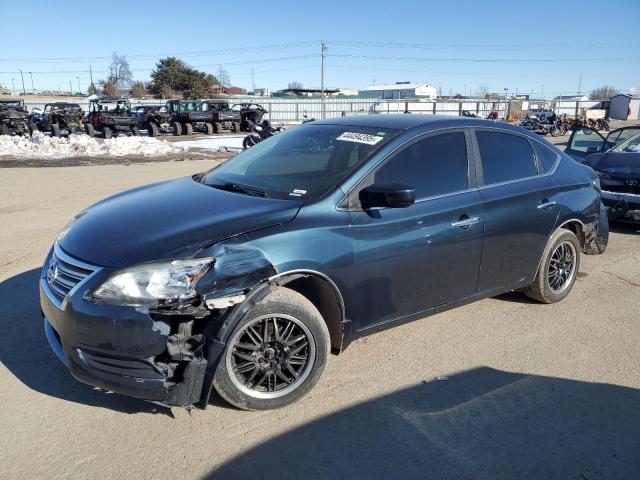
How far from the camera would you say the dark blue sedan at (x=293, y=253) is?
2.87 m

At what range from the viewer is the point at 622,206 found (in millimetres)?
7645

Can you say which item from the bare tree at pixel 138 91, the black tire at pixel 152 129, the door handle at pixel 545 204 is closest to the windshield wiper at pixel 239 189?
the door handle at pixel 545 204

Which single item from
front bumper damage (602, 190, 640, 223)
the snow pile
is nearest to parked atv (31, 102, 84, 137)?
the snow pile

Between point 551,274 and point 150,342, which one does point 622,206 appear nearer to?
point 551,274

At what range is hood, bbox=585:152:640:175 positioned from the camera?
768 cm

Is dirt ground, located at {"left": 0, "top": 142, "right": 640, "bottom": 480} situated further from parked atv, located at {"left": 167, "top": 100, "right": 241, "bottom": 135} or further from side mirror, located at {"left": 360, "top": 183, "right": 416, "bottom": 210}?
parked atv, located at {"left": 167, "top": 100, "right": 241, "bottom": 135}

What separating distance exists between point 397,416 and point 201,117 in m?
28.8

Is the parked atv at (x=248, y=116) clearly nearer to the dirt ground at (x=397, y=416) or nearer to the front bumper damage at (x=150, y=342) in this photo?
the dirt ground at (x=397, y=416)

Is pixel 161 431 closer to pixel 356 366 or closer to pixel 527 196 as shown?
pixel 356 366

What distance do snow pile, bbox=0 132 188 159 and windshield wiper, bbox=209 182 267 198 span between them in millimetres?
15468

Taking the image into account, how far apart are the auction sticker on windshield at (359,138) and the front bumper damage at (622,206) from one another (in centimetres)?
538

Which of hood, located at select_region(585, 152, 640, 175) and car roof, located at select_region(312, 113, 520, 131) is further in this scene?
hood, located at select_region(585, 152, 640, 175)

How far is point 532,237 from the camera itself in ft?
15.0

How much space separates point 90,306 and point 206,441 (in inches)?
38.1
